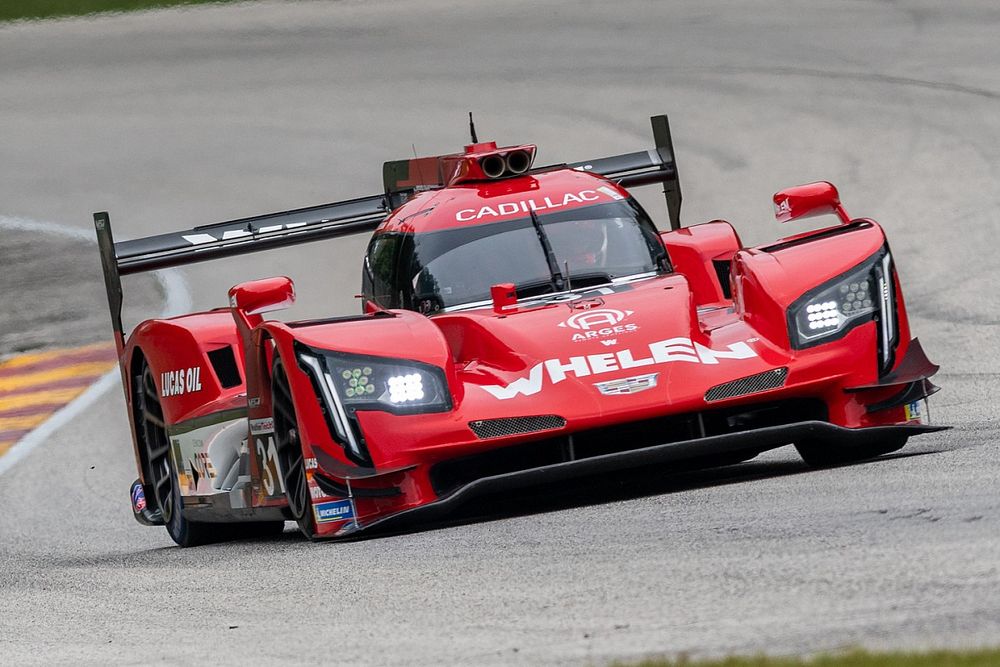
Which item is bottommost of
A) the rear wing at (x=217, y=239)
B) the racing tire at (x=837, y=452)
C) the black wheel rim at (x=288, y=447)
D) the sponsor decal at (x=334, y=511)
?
the racing tire at (x=837, y=452)

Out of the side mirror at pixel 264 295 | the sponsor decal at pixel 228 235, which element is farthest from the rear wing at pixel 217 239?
the side mirror at pixel 264 295

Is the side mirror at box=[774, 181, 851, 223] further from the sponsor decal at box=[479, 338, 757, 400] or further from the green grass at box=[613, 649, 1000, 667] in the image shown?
the green grass at box=[613, 649, 1000, 667]

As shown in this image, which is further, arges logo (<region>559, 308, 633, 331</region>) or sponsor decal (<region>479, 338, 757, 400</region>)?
arges logo (<region>559, 308, 633, 331</region>)

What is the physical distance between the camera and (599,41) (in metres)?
23.5

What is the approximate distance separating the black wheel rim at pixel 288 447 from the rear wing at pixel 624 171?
2704mm

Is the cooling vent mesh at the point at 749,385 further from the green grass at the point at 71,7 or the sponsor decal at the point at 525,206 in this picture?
the green grass at the point at 71,7

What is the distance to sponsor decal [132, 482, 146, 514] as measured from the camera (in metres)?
10.4

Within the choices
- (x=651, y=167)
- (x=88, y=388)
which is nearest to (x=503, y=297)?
(x=651, y=167)

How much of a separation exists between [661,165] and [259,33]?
48.9 ft

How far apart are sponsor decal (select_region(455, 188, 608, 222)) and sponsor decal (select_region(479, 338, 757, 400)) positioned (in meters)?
1.61

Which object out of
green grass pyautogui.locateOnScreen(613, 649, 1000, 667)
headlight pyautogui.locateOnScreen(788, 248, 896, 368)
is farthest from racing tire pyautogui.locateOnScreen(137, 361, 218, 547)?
green grass pyautogui.locateOnScreen(613, 649, 1000, 667)

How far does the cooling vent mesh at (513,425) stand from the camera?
735cm

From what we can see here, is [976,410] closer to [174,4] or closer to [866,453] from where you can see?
[866,453]

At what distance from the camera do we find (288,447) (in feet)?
26.6
